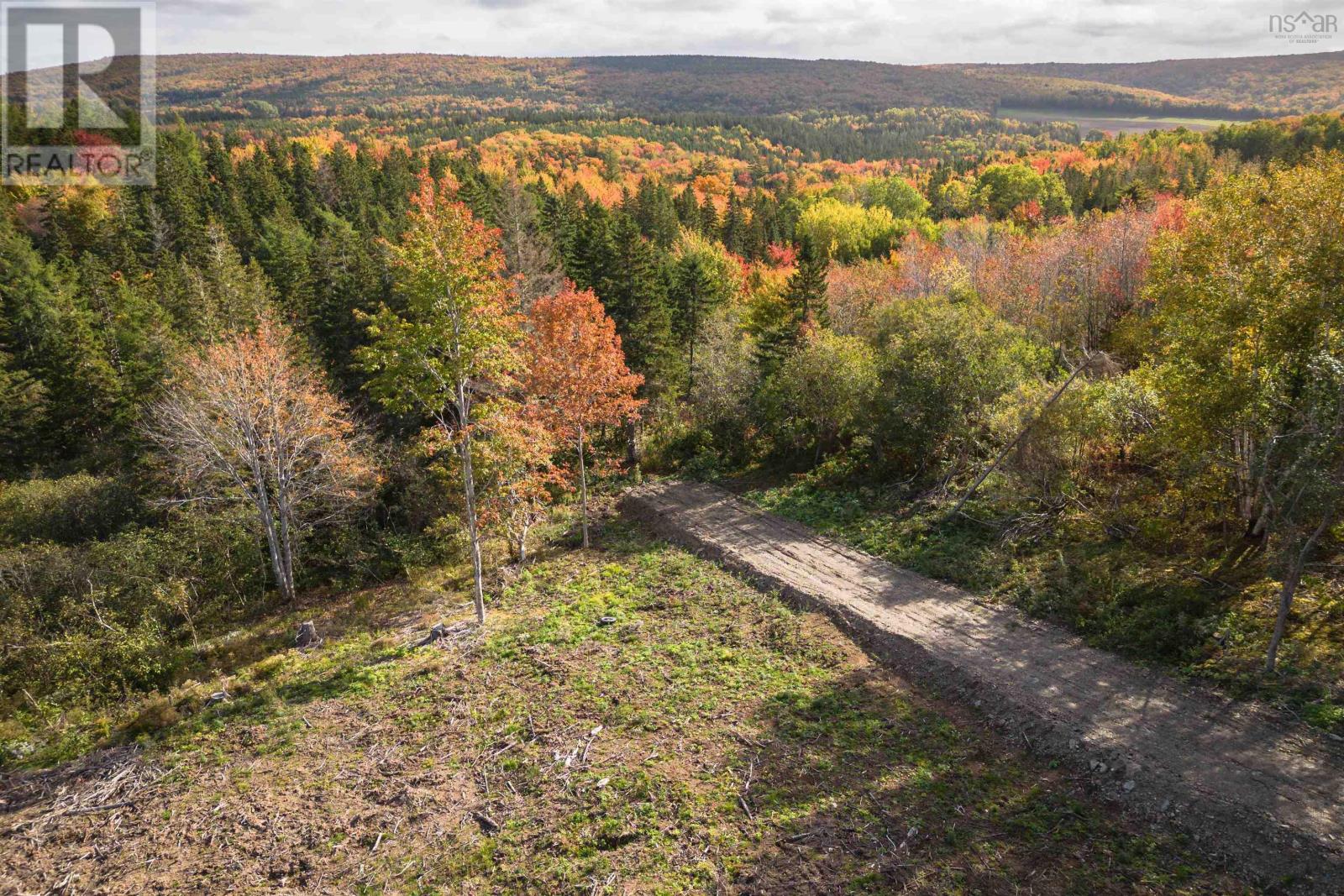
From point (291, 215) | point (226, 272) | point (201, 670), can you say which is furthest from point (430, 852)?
point (291, 215)

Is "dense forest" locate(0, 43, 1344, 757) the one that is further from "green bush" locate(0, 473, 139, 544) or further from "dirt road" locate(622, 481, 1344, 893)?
"dirt road" locate(622, 481, 1344, 893)

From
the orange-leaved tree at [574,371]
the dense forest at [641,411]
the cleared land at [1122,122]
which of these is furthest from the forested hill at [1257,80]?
the orange-leaved tree at [574,371]

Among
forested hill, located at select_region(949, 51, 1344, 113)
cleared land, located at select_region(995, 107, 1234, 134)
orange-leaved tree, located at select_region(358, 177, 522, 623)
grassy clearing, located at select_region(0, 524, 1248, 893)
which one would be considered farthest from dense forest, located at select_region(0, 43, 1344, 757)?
forested hill, located at select_region(949, 51, 1344, 113)

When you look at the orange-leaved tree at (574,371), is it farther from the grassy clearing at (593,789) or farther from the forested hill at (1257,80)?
the forested hill at (1257,80)

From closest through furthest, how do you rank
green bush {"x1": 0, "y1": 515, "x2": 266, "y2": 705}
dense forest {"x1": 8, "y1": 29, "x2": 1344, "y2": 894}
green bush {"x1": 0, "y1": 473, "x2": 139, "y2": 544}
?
dense forest {"x1": 8, "y1": 29, "x2": 1344, "y2": 894} < green bush {"x1": 0, "y1": 515, "x2": 266, "y2": 705} < green bush {"x1": 0, "y1": 473, "x2": 139, "y2": 544}

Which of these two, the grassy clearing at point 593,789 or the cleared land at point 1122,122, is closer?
the grassy clearing at point 593,789

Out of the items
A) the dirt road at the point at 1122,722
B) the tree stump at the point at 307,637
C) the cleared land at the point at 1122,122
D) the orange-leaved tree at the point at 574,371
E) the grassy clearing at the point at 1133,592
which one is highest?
the cleared land at the point at 1122,122
